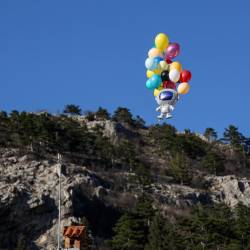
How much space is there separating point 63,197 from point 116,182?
11.9 m

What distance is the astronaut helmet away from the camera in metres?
32.2

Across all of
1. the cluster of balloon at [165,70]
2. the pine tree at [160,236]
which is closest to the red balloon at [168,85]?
the cluster of balloon at [165,70]

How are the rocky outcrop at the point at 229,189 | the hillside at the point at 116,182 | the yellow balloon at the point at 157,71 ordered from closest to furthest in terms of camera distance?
1. the yellow balloon at the point at 157,71
2. the hillside at the point at 116,182
3. the rocky outcrop at the point at 229,189

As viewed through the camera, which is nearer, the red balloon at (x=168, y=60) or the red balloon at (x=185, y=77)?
the red balloon at (x=185, y=77)

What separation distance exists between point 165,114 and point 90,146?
6627 centimetres

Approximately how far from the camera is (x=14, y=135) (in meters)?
93.7

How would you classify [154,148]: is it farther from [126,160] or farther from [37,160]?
[37,160]

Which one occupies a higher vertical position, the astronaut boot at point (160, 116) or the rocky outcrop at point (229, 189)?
the rocky outcrop at point (229, 189)

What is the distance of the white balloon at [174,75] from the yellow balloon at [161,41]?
3.72 feet

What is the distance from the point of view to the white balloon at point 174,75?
32.0m

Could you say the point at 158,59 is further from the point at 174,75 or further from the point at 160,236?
the point at 160,236

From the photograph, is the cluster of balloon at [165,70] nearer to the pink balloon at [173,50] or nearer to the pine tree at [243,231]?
the pink balloon at [173,50]

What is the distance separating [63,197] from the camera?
76250 mm

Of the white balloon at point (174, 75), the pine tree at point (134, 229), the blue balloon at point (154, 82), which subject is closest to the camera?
the white balloon at point (174, 75)
